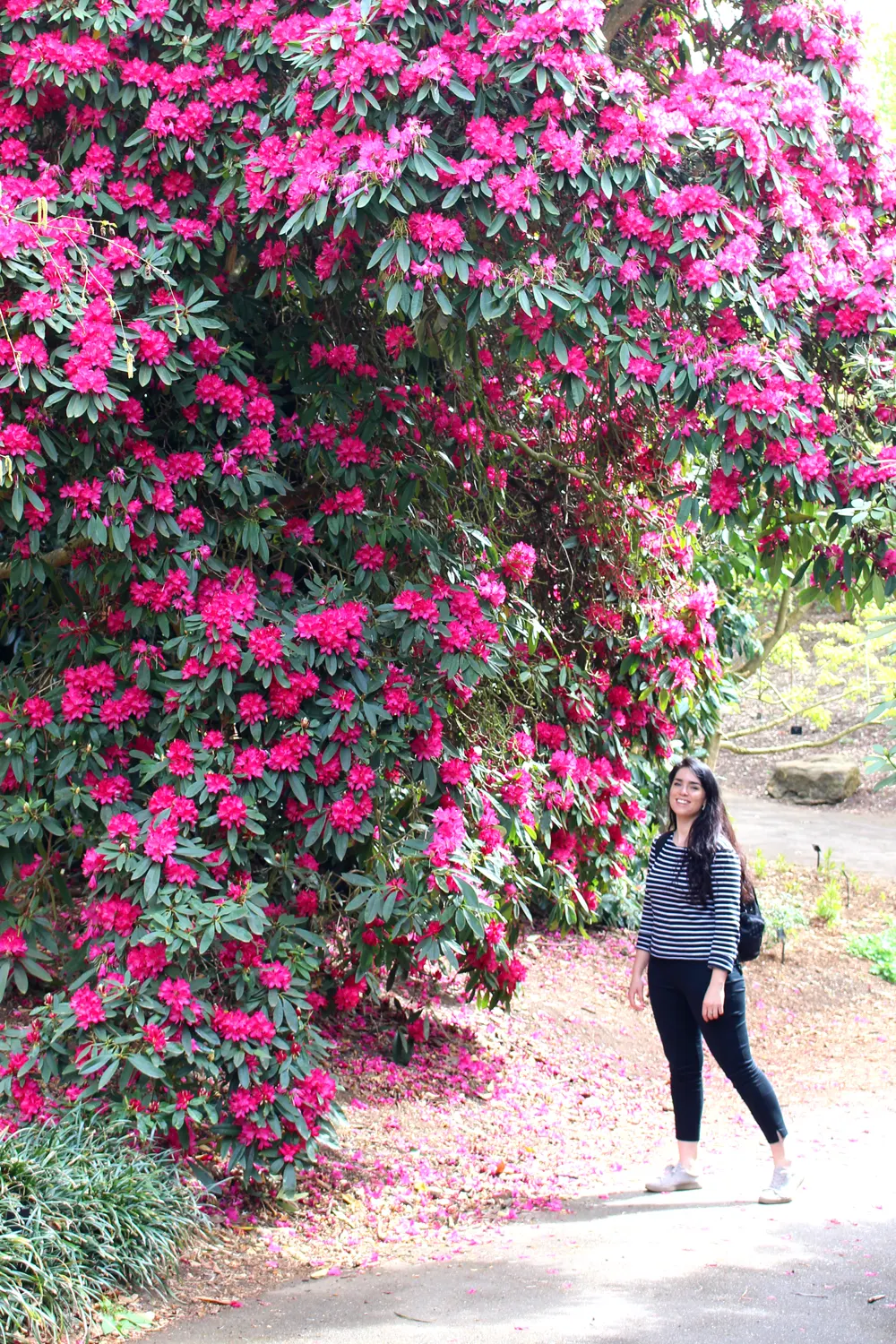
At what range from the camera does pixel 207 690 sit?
3783 mm

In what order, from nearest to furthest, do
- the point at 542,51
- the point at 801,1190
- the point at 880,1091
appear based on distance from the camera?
the point at 542,51, the point at 801,1190, the point at 880,1091

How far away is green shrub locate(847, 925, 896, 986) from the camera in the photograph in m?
8.54

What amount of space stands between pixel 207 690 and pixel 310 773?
0.39 metres

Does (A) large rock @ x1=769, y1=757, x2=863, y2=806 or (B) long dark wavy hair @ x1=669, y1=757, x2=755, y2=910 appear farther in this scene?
(A) large rock @ x1=769, y1=757, x2=863, y2=806

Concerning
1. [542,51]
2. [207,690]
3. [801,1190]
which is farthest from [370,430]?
[801,1190]

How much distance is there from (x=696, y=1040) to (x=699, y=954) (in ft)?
1.18

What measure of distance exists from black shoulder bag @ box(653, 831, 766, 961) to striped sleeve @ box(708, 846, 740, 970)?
14 centimetres

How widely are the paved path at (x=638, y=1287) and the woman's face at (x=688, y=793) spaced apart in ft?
4.13

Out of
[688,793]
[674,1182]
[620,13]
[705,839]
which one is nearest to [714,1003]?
[705,839]

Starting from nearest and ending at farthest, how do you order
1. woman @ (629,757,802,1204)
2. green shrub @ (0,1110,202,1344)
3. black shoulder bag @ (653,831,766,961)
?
1. green shrub @ (0,1110,202,1344)
2. woman @ (629,757,802,1204)
3. black shoulder bag @ (653,831,766,961)

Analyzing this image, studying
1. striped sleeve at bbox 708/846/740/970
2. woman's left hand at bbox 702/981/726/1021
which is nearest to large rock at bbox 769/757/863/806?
striped sleeve at bbox 708/846/740/970

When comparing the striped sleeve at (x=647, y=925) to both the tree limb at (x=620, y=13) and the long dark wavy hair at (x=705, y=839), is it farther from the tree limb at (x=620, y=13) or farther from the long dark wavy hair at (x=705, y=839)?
the tree limb at (x=620, y=13)

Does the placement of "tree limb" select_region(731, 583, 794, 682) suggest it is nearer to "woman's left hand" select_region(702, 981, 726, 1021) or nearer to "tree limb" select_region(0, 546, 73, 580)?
"woman's left hand" select_region(702, 981, 726, 1021)

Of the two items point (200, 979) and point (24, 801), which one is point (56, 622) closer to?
point (24, 801)
